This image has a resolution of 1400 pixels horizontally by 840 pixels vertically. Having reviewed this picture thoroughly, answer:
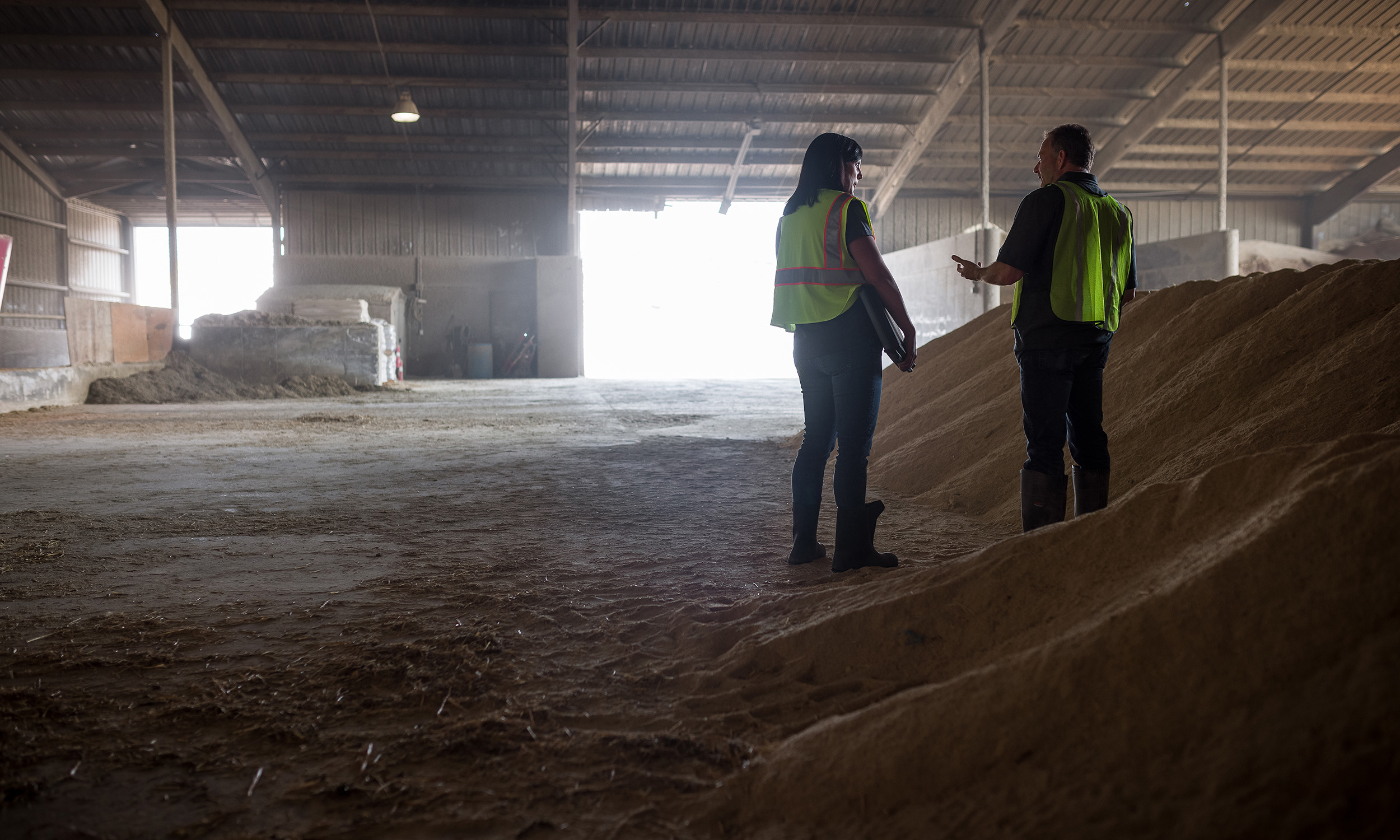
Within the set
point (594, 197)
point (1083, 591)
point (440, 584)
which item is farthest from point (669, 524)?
point (594, 197)

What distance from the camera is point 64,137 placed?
18.9 metres

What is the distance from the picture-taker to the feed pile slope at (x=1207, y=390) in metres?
3.21

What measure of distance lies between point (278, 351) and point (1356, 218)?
2819 centimetres

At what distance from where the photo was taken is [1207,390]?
12.6 feet

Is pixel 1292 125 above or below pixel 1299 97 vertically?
below

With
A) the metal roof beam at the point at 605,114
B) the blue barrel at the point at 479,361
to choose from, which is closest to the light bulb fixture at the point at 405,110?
the metal roof beam at the point at 605,114

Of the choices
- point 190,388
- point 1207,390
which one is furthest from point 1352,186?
point 190,388

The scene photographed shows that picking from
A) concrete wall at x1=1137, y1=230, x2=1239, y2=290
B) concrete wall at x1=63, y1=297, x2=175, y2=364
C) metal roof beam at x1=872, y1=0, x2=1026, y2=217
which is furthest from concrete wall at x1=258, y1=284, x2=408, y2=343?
concrete wall at x1=1137, y1=230, x2=1239, y2=290

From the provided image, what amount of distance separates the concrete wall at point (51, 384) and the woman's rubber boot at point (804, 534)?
11.6m

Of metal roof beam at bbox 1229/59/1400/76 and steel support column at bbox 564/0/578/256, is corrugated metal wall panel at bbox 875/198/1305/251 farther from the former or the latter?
steel support column at bbox 564/0/578/256

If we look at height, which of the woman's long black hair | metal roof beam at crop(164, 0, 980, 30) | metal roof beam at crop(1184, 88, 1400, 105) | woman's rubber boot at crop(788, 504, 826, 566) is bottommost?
woman's rubber boot at crop(788, 504, 826, 566)

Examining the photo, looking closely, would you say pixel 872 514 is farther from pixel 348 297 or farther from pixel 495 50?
pixel 348 297

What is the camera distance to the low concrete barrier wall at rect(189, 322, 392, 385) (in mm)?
14445

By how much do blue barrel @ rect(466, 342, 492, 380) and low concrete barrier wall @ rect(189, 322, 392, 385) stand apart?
253 inches
